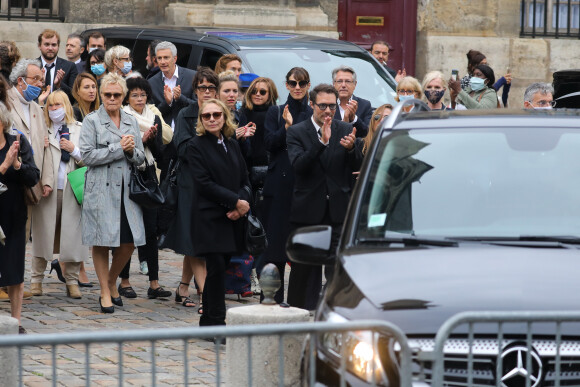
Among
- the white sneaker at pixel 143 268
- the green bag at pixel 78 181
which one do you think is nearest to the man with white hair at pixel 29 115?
the green bag at pixel 78 181

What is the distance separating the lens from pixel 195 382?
7.62 meters

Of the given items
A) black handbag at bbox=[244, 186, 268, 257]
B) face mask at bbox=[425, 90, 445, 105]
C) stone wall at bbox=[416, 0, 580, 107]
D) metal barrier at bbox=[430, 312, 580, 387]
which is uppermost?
stone wall at bbox=[416, 0, 580, 107]

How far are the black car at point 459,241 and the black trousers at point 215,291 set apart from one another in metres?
2.88

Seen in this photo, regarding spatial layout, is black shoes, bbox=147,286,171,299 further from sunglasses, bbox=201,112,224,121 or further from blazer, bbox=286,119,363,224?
sunglasses, bbox=201,112,224,121

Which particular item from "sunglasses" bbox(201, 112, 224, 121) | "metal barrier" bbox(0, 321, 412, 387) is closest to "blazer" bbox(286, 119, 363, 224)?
"sunglasses" bbox(201, 112, 224, 121)

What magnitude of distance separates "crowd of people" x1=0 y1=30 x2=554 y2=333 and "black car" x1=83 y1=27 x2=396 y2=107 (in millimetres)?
902

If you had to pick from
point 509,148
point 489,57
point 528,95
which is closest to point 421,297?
point 509,148

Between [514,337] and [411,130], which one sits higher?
[411,130]

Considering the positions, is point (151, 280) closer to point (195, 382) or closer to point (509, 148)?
point (195, 382)

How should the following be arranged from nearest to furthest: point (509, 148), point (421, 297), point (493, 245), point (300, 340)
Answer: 1. point (300, 340)
2. point (421, 297)
3. point (493, 245)
4. point (509, 148)

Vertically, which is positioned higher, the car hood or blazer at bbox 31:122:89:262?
the car hood

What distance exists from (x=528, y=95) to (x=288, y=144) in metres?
3.33

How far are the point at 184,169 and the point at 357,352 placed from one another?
5863mm

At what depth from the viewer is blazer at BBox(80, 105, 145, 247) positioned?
33.0 ft
